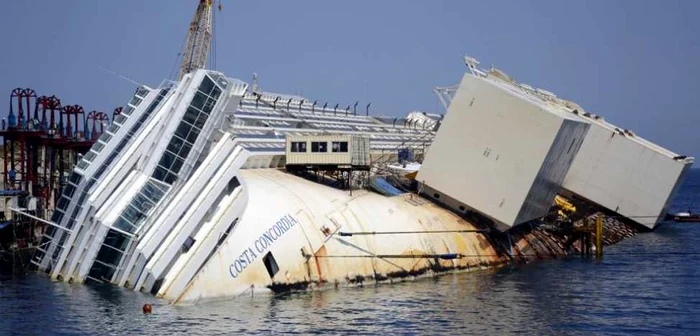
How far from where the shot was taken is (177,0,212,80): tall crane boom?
130000 millimetres

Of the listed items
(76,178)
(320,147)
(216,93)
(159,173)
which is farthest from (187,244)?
(320,147)

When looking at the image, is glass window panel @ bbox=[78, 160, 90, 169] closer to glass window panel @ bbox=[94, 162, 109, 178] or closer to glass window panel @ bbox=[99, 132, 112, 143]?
glass window panel @ bbox=[94, 162, 109, 178]

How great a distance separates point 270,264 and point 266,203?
163 inches

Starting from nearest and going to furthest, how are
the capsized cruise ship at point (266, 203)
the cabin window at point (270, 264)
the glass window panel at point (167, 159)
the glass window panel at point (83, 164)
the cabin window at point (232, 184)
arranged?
the capsized cruise ship at point (266, 203) < the cabin window at point (270, 264) < the cabin window at point (232, 184) < the glass window panel at point (167, 159) < the glass window panel at point (83, 164)

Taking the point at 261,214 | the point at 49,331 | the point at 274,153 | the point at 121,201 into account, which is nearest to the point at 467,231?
the point at 274,153

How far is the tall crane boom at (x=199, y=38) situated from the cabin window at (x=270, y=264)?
238ft

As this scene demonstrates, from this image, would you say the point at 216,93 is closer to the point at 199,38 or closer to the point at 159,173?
the point at 159,173

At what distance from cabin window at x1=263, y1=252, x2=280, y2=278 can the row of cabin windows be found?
1664 cm

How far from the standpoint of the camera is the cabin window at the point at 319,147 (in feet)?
249

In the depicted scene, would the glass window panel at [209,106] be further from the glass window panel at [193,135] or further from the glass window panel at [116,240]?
the glass window panel at [116,240]

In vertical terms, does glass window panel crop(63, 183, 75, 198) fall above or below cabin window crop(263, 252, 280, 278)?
below

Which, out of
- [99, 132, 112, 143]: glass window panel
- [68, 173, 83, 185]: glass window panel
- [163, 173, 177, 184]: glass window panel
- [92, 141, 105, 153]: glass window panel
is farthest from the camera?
[99, 132, 112, 143]: glass window panel

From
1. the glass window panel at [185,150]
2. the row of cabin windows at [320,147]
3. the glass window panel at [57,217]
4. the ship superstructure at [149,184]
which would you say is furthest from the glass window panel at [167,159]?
the row of cabin windows at [320,147]

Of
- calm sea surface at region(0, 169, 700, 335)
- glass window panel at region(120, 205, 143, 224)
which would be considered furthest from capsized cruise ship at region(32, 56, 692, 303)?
calm sea surface at region(0, 169, 700, 335)
